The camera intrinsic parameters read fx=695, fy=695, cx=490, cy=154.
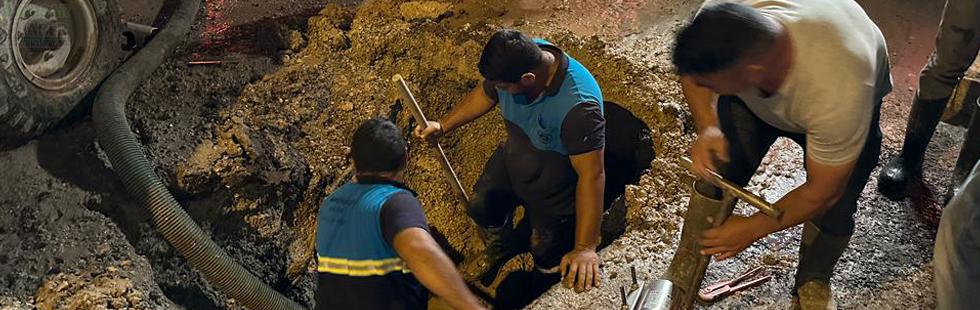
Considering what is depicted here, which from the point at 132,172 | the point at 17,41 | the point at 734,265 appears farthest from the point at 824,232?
the point at 17,41

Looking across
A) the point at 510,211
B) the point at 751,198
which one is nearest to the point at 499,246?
the point at 510,211

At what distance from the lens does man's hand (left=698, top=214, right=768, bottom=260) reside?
228cm

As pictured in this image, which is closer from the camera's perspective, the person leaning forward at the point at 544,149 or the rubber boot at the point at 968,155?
the person leaning forward at the point at 544,149

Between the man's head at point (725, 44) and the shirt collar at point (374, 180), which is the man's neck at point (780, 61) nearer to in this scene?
the man's head at point (725, 44)

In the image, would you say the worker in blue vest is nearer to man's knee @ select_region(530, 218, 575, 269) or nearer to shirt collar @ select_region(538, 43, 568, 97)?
shirt collar @ select_region(538, 43, 568, 97)

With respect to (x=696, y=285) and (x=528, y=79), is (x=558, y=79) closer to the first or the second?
(x=528, y=79)

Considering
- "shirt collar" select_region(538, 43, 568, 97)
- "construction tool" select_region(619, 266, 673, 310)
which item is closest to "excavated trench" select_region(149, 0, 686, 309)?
"shirt collar" select_region(538, 43, 568, 97)

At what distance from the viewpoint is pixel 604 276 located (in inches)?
124

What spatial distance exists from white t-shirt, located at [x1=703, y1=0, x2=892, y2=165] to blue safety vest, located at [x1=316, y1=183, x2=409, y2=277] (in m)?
1.29

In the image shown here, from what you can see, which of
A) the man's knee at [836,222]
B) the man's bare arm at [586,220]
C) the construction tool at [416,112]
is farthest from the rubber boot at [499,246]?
the man's knee at [836,222]

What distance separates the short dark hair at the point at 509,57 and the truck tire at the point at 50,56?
87.3 inches

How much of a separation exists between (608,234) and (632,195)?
374 millimetres

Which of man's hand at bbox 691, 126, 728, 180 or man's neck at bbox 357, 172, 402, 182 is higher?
man's hand at bbox 691, 126, 728, 180

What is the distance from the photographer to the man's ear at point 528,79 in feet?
9.14
